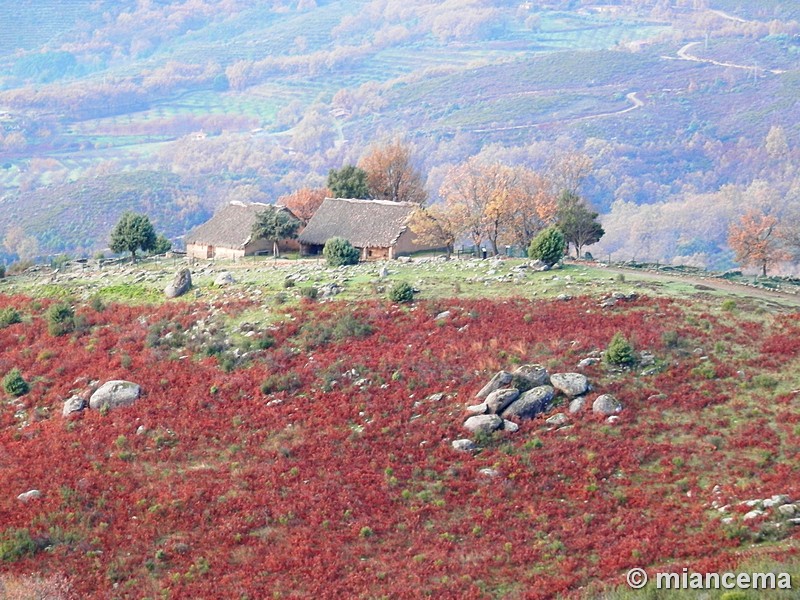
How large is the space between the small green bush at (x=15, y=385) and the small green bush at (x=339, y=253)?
838 inches

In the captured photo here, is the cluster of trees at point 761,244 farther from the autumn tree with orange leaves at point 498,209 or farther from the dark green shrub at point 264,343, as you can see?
the dark green shrub at point 264,343

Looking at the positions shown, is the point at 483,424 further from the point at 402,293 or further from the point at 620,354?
the point at 402,293

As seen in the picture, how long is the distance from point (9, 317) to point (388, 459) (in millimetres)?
28633

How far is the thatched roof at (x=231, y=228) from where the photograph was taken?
7288cm

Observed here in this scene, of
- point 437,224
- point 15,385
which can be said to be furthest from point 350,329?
point 437,224

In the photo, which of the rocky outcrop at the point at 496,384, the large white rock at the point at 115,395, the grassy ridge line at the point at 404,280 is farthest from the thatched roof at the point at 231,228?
the rocky outcrop at the point at 496,384

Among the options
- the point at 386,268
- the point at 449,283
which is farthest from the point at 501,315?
the point at 386,268

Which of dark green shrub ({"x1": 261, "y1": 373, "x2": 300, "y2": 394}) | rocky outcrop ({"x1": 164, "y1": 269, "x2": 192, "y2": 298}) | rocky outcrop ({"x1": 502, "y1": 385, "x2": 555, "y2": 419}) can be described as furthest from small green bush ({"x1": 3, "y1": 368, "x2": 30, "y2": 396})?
rocky outcrop ({"x1": 502, "y1": 385, "x2": 555, "y2": 419})

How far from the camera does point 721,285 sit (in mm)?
56125

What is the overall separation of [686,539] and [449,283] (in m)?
25.2

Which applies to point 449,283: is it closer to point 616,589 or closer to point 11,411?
point 11,411

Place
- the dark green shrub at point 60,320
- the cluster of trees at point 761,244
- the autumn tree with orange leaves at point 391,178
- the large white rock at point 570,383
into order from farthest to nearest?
1. the autumn tree with orange leaves at point 391,178
2. the cluster of trees at point 761,244
3. the dark green shrub at point 60,320
4. the large white rock at point 570,383

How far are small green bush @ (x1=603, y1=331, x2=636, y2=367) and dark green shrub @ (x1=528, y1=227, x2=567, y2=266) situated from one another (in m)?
14.4

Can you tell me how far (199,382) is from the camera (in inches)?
1778
